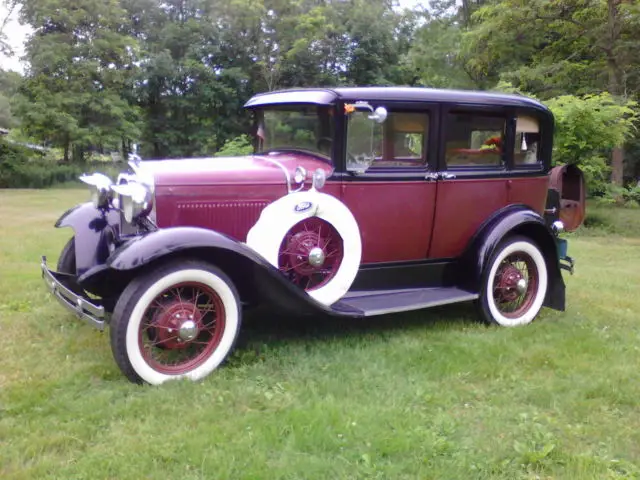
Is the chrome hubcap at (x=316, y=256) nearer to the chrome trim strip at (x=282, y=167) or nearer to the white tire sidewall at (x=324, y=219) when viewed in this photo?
the white tire sidewall at (x=324, y=219)

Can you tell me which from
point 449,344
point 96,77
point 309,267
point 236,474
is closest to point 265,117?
point 309,267

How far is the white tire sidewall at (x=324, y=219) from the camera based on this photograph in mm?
4020

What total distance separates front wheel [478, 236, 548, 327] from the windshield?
1653 millimetres

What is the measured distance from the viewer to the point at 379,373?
371cm

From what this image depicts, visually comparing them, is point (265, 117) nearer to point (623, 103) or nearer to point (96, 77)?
point (623, 103)

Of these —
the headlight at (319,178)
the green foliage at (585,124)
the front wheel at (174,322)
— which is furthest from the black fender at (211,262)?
the green foliage at (585,124)

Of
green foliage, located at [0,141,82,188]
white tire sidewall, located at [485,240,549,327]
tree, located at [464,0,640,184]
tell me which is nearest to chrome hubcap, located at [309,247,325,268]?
white tire sidewall, located at [485,240,549,327]

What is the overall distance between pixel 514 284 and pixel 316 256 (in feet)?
6.01

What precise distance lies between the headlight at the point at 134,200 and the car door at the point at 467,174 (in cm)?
222

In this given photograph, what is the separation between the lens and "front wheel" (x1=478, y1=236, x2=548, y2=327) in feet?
15.6

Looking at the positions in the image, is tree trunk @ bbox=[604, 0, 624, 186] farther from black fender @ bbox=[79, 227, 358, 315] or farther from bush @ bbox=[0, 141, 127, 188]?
bush @ bbox=[0, 141, 127, 188]

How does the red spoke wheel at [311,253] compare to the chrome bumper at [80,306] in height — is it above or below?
above

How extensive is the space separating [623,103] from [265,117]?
1084 centimetres

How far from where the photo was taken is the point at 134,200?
3643 mm
